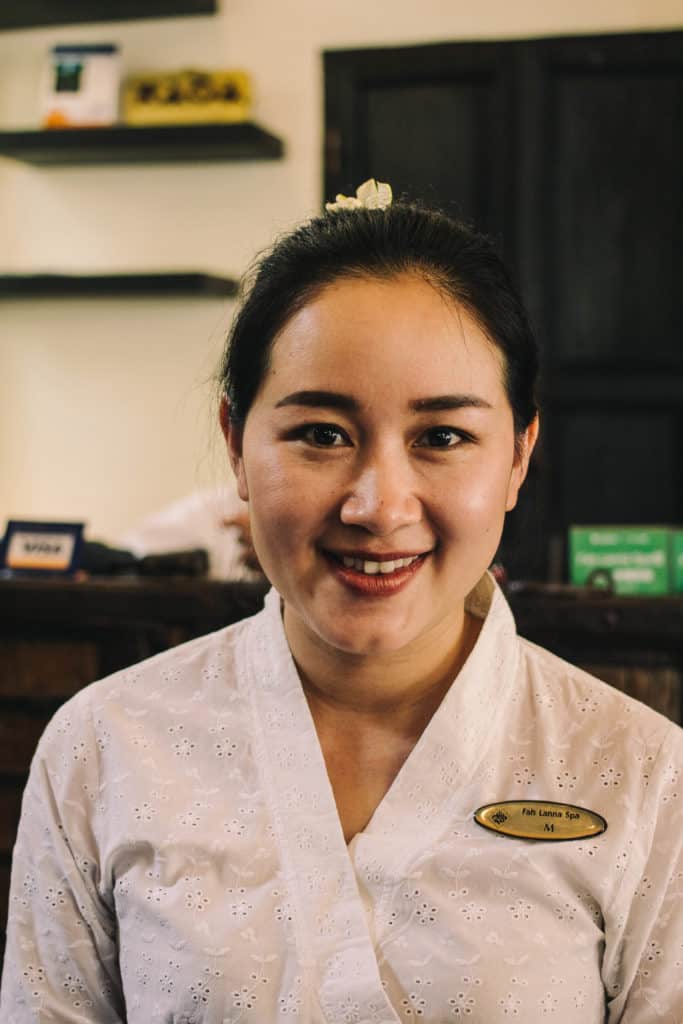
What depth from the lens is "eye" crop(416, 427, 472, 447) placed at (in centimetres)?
110

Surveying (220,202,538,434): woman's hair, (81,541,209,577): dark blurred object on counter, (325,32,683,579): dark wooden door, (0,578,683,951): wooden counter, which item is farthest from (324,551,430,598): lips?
(325,32,683,579): dark wooden door

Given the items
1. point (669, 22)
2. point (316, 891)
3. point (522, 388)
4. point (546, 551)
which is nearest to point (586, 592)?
point (546, 551)

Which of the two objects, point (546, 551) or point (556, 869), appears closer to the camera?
point (556, 869)

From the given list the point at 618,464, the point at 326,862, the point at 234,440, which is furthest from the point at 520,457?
the point at 618,464

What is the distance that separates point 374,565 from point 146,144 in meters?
2.94

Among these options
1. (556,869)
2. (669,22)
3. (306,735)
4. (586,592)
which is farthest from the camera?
(669,22)

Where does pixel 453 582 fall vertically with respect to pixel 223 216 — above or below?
below

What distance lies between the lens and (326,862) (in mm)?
1138

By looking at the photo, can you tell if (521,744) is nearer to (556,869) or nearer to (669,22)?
(556,869)

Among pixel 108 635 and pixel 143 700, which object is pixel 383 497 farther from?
pixel 108 635

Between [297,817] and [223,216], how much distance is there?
9.77 ft

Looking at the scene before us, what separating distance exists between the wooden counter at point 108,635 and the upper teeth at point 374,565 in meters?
1.26

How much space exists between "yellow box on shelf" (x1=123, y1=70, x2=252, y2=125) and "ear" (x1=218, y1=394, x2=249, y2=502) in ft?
8.54

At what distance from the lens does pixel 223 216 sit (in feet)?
12.6
